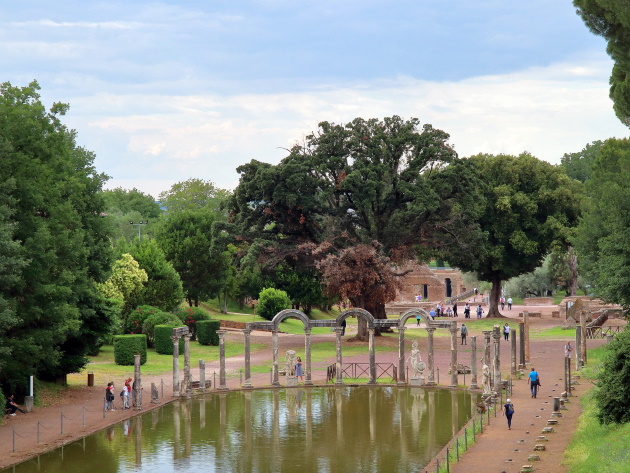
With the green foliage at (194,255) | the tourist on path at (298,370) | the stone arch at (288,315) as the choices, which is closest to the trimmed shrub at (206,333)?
the green foliage at (194,255)

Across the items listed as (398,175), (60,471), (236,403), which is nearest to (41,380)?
(236,403)

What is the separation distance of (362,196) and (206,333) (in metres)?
14.0

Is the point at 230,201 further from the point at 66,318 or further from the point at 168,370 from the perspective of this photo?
the point at 66,318

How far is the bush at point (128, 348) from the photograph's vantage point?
50.8m

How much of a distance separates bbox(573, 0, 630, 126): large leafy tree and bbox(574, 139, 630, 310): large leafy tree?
282 inches

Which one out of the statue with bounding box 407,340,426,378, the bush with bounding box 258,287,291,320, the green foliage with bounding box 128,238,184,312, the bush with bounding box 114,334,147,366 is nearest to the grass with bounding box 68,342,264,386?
the bush with bounding box 114,334,147,366

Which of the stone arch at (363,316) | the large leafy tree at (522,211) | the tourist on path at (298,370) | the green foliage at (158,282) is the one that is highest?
the large leafy tree at (522,211)

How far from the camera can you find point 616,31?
37188 mm

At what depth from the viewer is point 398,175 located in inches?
2366

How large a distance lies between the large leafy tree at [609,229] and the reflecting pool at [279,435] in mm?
10262

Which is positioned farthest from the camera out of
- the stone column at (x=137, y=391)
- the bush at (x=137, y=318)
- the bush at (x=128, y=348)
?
the bush at (x=137, y=318)

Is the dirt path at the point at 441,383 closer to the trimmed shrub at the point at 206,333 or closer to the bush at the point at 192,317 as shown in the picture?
the trimmed shrub at the point at 206,333

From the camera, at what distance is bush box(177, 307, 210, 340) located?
206 feet

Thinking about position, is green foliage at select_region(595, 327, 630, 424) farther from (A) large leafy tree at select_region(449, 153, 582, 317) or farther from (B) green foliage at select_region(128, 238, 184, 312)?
(A) large leafy tree at select_region(449, 153, 582, 317)
